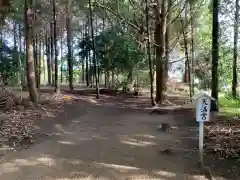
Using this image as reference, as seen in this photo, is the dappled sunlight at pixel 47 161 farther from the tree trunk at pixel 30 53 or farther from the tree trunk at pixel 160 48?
the tree trunk at pixel 160 48

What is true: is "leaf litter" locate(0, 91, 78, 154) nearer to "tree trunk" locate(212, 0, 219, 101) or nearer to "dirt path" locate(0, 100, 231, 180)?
"dirt path" locate(0, 100, 231, 180)

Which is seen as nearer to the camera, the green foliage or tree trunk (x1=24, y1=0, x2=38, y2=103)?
tree trunk (x1=24, y1=0, x2=38, y2=103)

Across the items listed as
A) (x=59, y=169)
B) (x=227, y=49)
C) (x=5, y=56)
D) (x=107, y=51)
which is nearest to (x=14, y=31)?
(x=5, y=56)

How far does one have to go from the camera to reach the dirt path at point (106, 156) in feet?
19.5

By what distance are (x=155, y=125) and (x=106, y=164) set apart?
4501 millimetres

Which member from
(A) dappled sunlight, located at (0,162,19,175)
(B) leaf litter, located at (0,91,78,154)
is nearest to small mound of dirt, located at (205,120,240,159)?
(A) dappled sunlight, located at (0,162,19,175)

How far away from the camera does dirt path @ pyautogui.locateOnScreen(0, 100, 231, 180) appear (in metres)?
5.95

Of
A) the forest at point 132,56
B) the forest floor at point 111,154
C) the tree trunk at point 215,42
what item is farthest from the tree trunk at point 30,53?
the tree trunk at point 215,42

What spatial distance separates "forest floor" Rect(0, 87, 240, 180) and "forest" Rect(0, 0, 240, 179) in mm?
586

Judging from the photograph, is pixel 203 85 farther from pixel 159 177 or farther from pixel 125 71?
pixel 159 177

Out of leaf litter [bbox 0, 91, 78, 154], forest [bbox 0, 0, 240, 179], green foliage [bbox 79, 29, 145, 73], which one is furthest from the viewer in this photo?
green foliage [bbox 79, 29, 145, 73]

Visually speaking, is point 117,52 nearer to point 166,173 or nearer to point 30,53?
point 30,53

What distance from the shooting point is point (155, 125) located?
10.8 m

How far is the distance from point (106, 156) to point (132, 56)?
14720 millimetres
